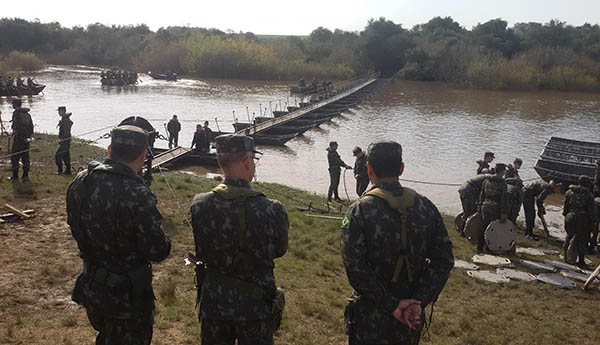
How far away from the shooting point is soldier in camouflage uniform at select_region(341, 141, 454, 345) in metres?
2.94

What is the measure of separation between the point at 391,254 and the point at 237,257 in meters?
0.99

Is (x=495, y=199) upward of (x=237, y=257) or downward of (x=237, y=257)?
downward

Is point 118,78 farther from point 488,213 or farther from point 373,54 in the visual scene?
point 488,213

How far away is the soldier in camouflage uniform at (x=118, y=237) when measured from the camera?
3193mm

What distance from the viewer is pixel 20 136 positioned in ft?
35.1

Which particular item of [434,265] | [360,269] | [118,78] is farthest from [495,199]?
[118,78]

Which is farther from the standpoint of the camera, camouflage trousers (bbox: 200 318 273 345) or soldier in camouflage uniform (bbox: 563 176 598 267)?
soldier in camouflage uniform (bbox: 563 176 598 267)

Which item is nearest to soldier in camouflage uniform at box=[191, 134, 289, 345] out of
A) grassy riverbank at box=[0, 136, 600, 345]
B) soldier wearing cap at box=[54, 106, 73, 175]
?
grassy riverbank at box=[0, 136, 600, 345]

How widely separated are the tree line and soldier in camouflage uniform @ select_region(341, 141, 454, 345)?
195ft

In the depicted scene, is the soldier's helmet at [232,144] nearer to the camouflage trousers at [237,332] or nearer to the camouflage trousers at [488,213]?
the camouflage trousers at [237,332]

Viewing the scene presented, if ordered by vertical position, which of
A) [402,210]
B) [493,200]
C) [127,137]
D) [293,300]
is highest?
[127,137]

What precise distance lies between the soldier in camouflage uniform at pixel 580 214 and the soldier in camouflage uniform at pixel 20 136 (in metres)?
11.3

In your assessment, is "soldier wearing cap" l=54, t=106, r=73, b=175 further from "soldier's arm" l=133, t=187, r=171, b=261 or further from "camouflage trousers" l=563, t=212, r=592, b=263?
"camouflage trousers" l=563, t=212, r=592, b=263

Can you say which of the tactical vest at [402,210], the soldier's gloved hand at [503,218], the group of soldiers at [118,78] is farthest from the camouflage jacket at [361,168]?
the group of soldiers at [118,78]
